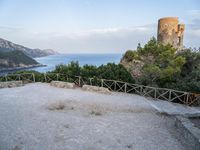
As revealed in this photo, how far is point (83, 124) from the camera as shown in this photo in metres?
5.51

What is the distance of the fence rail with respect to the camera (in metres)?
8.61

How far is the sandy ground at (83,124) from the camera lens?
14.3 ft

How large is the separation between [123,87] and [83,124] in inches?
228

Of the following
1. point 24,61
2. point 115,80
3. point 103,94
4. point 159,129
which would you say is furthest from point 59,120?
point 24,61

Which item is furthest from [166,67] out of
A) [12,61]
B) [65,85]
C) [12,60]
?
[12,60]

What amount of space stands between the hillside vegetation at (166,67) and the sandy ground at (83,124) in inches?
154

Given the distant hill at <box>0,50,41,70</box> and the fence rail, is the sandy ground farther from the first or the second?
the distant hill at <box>0,50,41,70</box>

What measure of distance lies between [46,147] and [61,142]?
15.6 inches

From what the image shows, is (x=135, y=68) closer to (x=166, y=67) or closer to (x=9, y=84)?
(x=166, y=67)

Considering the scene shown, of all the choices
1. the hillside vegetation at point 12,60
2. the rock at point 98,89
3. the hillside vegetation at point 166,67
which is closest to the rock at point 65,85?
the rock at point 98,89

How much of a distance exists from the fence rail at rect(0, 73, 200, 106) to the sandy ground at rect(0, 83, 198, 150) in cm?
125

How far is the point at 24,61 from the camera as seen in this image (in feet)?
264

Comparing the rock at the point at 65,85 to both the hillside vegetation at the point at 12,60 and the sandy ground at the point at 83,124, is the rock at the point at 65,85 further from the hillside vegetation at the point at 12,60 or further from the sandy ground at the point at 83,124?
the hillside vegetation at the point at 12,60

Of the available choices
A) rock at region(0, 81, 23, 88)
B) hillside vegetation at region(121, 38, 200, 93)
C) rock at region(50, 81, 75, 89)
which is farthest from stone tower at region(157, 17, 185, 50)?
rock at region(0, 81, 23, 88)
